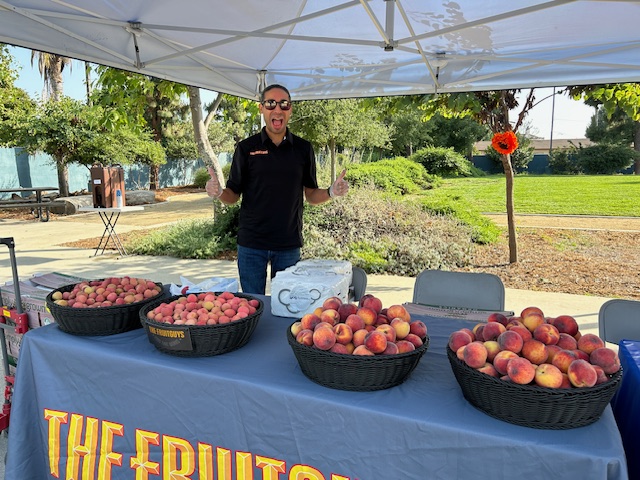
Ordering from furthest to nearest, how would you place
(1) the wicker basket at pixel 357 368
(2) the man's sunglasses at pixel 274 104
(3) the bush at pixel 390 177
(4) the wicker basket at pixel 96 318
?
(3) the bush at pixel 390 177 → (2) the man's sunglasses at pixel 274 104 → (4) the wicker basket at pixel 96 318 → (1) the wicker basket at pixel 357 368

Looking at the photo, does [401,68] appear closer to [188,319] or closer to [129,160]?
[188,319]

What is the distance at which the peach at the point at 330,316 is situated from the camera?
1.61m

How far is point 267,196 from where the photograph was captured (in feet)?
10.2

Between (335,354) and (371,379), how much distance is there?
14 cm

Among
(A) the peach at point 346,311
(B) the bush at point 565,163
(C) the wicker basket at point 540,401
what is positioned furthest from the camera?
(B) the bush at point 565,163

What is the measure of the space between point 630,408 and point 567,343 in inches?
19.0

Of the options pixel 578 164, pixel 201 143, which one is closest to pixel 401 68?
pixel 201 143

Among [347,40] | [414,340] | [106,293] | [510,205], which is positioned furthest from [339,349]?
[510,205]

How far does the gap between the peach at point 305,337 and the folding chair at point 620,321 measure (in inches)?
63.2

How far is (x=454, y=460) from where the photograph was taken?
1323 mm

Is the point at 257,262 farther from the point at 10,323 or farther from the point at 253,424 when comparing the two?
the point at 253,424

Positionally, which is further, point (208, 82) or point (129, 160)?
point (129, 160)

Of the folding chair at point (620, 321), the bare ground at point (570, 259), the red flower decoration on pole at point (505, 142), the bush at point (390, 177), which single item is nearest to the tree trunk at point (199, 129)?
the bare ground at point (570, 259)

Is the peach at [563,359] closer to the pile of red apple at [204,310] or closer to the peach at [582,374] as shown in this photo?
the peach at [582,374]
